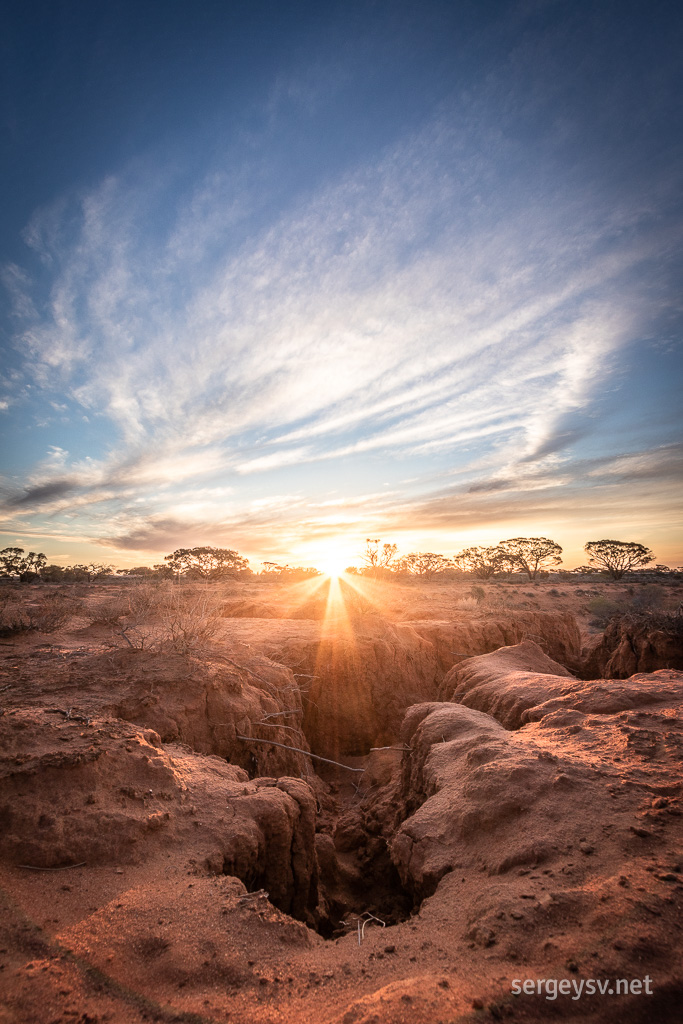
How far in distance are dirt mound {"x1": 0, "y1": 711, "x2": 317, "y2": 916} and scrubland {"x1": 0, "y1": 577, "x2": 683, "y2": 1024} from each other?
0.02 m

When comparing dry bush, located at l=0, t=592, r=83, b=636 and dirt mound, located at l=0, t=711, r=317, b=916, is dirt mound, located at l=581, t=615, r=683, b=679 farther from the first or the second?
dry bush, located at l=0, t=592, r=83, b=636

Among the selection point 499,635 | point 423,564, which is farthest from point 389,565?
point 499,635

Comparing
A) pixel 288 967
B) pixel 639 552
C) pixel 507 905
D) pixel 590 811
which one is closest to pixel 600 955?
pixel 507 905

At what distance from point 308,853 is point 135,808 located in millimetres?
2142

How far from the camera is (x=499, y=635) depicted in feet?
51.8

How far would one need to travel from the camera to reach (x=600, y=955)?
230cm

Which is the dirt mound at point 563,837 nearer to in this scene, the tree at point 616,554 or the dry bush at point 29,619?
the dry bush at point 29,619

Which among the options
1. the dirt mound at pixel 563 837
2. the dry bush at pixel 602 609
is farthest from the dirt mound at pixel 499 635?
the dirt mound at pixel 563 837

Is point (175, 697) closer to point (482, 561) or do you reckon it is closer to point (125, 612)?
point (125, 612)

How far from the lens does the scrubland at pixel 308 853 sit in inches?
92.7

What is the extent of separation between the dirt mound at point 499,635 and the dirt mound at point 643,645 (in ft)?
9.02

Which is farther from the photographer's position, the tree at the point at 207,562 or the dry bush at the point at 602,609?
the tree at the point at 207,562

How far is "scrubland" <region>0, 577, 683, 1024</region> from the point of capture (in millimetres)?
2354

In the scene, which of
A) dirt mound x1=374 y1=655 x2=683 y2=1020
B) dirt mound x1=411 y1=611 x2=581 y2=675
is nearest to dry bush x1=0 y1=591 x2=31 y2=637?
dirt mound x1=374 y1=655 x2=683 y2=1020
